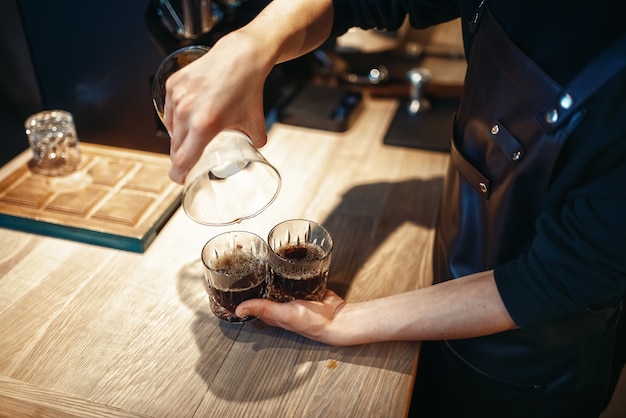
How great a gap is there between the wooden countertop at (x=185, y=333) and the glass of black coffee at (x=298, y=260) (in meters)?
0.08

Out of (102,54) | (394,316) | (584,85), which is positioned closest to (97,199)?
(102,54)

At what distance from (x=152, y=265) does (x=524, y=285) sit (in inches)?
28.4

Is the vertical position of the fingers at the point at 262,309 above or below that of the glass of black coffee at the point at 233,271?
below

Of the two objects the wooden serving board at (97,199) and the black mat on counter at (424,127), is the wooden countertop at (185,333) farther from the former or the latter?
the black mat on counter at (424,127)

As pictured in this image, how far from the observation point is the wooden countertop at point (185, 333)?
86 cm

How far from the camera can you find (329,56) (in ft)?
6.35

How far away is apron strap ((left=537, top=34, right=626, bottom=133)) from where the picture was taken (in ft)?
2.34

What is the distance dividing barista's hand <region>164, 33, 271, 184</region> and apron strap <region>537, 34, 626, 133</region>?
45cm

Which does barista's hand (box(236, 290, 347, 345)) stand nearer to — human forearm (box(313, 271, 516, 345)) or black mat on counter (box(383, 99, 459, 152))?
human forearm (box(313, 271, 516, 345))

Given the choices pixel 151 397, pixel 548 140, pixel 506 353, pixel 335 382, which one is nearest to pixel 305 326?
pixel 335 382

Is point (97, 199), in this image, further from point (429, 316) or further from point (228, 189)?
point (429, 316)

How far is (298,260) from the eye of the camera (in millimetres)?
952

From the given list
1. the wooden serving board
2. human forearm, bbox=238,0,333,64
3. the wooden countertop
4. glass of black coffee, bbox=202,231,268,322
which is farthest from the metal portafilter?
glass of black coffee, bbox=202,231,268,322

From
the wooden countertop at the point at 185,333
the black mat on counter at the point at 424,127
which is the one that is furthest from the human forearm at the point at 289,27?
the black mat on counter at the point at 424,127
